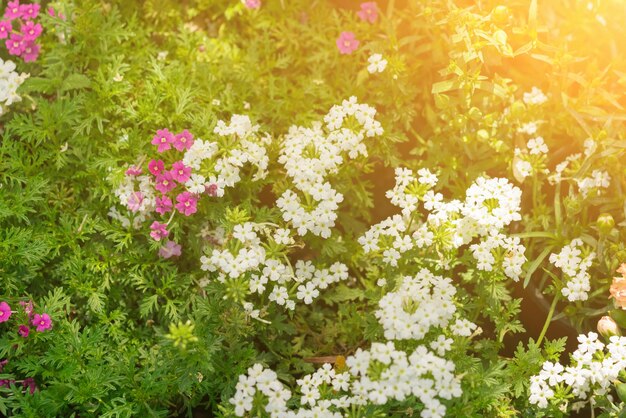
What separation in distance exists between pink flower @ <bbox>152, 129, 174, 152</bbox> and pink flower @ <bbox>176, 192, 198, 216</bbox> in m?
0.18

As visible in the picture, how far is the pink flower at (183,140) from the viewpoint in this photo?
2.78m

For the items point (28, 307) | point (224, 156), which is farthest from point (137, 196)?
point (28, 307)

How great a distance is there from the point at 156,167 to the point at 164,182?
6 cm

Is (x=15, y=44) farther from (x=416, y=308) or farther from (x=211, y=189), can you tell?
(x=416, y=308)

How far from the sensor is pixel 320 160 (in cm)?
276

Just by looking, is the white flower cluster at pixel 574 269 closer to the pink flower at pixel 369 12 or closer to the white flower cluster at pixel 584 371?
the white flower cluster at pixel 584 371

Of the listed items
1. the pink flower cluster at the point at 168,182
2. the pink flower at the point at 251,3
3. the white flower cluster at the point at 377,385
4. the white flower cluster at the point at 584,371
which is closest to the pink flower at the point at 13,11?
the pink flower cluster at the point at 168,182

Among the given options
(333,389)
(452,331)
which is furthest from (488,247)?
(333,389)

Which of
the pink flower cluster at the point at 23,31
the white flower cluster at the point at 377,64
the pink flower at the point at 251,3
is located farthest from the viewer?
the pink flower at the point at 251,3

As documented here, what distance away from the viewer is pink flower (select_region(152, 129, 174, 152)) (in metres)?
2.77

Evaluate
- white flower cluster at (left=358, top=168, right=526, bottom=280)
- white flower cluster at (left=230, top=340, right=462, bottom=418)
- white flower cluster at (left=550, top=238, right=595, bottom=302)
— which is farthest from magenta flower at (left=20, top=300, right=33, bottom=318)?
white flower cluster at (left=550, top=238, right=595, bottom=302)

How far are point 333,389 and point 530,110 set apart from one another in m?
1.42

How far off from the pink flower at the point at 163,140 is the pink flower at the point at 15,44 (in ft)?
2.53

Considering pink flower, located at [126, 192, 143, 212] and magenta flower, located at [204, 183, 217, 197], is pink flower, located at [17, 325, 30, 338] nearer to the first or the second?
pink flower, located at [126, 192, 143, 212]
